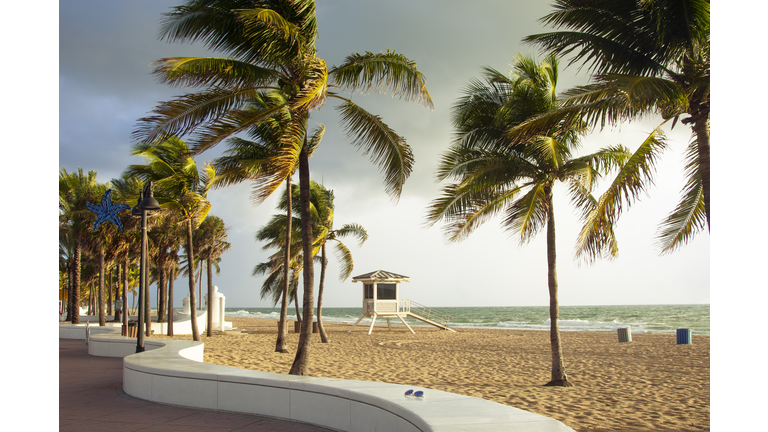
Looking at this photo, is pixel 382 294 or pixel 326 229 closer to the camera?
pixel 326 229

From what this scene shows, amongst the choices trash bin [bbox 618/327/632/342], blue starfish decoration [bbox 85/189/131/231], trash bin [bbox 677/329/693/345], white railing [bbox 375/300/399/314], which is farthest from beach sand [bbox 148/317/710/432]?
white railing [bbox 375/300/399/314]

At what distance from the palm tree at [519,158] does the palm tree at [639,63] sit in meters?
1.56

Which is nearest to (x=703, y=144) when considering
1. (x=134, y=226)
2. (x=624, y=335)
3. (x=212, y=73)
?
(x=212, y=73)

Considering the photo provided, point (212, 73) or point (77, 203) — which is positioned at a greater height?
point (212, 73)

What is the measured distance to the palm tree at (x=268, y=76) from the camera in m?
7.17

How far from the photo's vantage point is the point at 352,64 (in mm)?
8094

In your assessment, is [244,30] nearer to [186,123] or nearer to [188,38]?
[188,38]

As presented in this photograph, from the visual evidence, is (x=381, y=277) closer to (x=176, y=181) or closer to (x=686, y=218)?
(x=176, y=181)

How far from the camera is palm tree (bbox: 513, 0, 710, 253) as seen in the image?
6094 millimetres

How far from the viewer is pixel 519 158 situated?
9945 mm

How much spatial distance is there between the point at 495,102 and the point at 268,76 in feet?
15.7

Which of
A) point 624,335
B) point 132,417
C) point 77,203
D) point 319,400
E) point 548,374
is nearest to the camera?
point 319,400

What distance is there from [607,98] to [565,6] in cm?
→ 152

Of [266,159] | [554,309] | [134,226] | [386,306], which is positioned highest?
[266,159]
